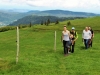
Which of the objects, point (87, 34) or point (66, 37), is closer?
point (66, 37)

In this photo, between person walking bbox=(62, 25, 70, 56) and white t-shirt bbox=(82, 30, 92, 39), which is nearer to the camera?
person walking bbox=(62, 25, 70, 56)

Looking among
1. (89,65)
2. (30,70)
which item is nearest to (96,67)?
(89,65)

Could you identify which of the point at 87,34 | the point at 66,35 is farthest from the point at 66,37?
the point at 87,34

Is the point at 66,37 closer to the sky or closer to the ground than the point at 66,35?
closer to the ground

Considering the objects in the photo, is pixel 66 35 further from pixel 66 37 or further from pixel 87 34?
pixel 87 34

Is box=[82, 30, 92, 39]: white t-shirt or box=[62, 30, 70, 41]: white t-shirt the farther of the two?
box=[82, 30, 92, 39]: white t-shirt

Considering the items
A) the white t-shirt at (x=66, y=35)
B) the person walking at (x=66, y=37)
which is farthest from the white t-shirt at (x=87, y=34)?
the white t-shirt at (x=66, y=35)

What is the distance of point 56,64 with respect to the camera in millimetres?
24203

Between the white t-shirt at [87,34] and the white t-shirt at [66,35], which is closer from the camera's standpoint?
the white t-shirt at [66,35]

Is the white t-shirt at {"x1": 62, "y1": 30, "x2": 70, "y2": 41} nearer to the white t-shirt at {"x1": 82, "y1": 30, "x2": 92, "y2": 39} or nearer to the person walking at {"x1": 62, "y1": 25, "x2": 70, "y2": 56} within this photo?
the person walking at {"x1": 62, "y1": 25, "x2": 70, "y2": 56}

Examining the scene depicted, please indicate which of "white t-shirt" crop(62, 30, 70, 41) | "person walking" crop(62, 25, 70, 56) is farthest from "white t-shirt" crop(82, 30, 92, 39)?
Answer: "white t-shirt" crop(62, 30, 70, 41)

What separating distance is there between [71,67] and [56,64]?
5.93 ft

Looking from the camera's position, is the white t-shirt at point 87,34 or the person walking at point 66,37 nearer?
the person walking at point 66,37

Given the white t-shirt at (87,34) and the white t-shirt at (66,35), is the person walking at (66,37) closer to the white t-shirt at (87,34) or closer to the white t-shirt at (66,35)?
the white t-shirt at (66,35)
